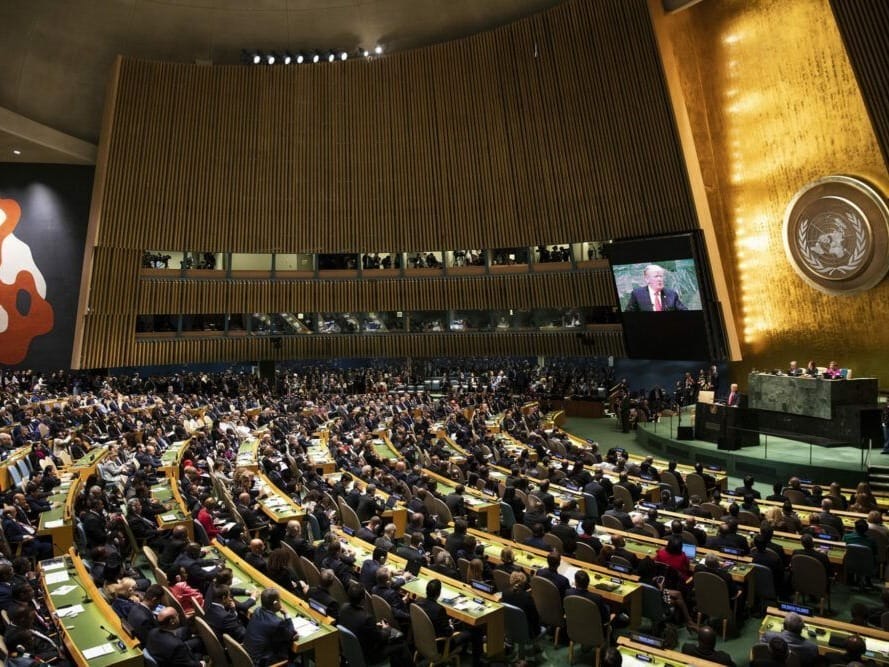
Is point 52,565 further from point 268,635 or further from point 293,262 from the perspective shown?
point 293,262

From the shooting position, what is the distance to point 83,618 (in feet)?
18.4

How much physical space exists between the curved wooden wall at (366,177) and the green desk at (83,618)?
62.6 feet

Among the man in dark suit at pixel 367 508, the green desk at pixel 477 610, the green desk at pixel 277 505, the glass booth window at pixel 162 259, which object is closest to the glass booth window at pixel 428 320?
the glass booth window at pixel 162 259

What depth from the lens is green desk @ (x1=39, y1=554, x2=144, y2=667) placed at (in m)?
4.79

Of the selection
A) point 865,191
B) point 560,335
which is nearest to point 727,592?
point 865,191

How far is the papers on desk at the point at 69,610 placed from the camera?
5684 millimetres

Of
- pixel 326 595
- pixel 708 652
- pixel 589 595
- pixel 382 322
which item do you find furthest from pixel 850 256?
pixel 382 322

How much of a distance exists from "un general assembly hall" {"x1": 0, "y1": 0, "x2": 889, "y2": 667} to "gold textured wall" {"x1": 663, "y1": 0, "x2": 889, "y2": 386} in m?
0.08

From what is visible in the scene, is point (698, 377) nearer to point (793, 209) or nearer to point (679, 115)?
point (793, 209)

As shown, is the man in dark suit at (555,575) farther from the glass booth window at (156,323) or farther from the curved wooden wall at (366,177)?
the glass booth window at (156,323)

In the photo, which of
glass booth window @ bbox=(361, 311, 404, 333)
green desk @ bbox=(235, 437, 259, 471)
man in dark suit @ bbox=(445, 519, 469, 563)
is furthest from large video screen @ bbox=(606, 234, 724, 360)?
man in dark suit @ bbox=(445, 519, 469, 563)

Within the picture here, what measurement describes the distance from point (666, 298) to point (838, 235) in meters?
5.03

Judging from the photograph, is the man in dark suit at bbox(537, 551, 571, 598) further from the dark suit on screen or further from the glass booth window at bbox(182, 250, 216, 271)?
the glass booth window at bbox(182, 250, 216, 271)

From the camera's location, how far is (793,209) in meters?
16.4
